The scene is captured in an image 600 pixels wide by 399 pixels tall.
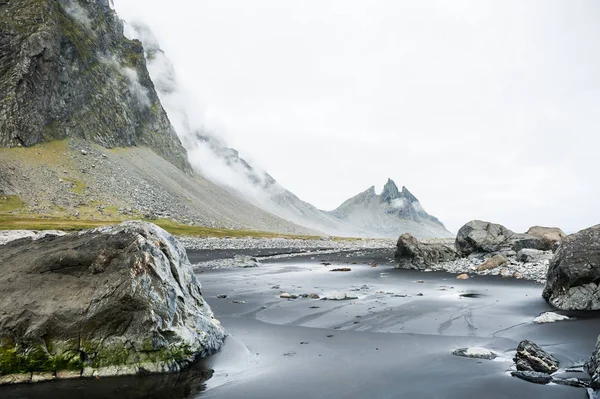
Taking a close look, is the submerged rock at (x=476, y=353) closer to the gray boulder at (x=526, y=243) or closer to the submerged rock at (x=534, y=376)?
the submerged rock at (x=534, y=376)

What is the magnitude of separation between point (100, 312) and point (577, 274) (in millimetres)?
18200

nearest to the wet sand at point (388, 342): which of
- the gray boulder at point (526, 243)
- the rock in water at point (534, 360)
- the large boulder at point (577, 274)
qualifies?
the rock in water at point (534, 360)

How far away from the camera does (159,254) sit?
12.7m

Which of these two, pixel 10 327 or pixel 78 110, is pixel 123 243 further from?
pixel 78 110

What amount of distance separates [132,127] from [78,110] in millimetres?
27284

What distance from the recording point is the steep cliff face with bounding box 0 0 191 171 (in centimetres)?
14300

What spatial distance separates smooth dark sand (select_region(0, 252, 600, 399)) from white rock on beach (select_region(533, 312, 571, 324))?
0.37 metres

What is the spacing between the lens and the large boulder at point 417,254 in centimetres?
3819

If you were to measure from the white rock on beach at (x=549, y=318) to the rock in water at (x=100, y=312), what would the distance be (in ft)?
37.8

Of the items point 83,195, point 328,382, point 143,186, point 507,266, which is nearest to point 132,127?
point 143,186

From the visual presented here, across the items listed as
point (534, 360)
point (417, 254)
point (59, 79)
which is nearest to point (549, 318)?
point (534, 360)

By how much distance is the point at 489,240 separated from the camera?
43344mm

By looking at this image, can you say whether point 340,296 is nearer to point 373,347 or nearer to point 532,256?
point 373,347

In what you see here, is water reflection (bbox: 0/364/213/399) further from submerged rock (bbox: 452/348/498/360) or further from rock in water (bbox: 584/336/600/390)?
rock in water (bbox: 584/336/600/390)
